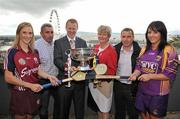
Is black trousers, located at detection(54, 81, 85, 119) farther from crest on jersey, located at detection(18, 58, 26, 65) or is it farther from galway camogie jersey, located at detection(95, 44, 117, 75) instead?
crest on jersey, located at detection(18, 58, 26, 65)

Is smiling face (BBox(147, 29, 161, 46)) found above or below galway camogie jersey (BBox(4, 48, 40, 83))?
above

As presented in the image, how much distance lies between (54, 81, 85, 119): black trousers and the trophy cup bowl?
39cm

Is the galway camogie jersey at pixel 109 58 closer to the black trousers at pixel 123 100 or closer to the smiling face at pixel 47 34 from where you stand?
the black trousers at pixel 123 100

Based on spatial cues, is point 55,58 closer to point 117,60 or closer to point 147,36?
point 117,60

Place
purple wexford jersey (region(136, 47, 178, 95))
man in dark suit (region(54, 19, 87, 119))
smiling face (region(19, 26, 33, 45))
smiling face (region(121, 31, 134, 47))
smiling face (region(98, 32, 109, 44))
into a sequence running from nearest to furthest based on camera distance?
purple wexford jersey (region(136, 47, 178, 95)) < smiling face (region(19, 26, 33, 45)) < man in dark suit (region(54, 19, 87, 119)) < smiling face (region(98, 32, 109, 44)) < smiling face (region(121, 31, 134, 47))

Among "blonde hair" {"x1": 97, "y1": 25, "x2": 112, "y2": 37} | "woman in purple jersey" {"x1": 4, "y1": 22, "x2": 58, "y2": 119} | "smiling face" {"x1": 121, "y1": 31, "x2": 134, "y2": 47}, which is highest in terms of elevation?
"blonde hair" {"x1": 97, "y1": 25, "x2": 112, "y2": 37}

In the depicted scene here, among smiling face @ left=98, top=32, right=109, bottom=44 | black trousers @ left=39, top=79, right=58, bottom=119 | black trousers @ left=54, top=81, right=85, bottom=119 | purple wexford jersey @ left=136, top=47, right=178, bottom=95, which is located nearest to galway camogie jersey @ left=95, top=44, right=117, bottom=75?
smiling face @ left=98, top=32, right=109, bottom=44

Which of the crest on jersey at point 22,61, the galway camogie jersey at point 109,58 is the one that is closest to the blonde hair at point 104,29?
the galway camogie jersey at point 109,58

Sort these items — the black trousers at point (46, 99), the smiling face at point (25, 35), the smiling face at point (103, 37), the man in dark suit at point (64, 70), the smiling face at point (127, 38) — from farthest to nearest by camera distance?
the black trousers at point (46, 99), the smiling face at point (127, 38), the smiling face at point (103, 37), the man in dark suit at point (64, 70), the smiling face at point (25, 35)

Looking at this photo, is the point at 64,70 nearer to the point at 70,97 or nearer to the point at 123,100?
the point at 70,97

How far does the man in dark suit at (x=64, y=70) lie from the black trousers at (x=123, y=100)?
55cm

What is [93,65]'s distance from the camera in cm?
387

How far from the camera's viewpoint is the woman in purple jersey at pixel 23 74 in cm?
330

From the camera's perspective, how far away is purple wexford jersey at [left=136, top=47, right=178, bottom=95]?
3254 millimetres
